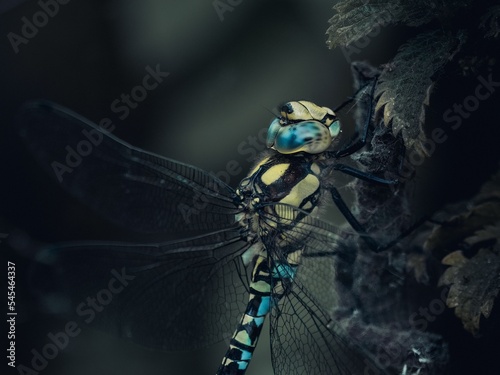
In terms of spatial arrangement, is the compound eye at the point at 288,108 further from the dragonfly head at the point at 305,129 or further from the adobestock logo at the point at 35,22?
the adobestock logo at the point at 35,22

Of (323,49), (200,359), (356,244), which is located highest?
(323,49)

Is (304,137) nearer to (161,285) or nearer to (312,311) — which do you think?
(312,311)

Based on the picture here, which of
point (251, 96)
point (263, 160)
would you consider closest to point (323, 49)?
point (251, 96)

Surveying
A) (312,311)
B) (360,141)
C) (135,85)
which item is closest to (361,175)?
(360,141)

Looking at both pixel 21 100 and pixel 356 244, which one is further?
pixel 21 100

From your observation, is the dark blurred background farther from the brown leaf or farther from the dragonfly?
the brown leaf

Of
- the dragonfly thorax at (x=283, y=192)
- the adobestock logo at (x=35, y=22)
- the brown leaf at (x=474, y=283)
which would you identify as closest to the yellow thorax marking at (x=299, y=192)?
the dragonfly thorax at (x=283, y=192)

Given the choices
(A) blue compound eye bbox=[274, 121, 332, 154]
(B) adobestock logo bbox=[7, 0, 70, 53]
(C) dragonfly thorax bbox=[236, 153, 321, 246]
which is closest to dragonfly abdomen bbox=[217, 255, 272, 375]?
(C) dragonfly thorax bbox=[236, 153, 321, 246]

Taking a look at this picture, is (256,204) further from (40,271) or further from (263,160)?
(40,271)
